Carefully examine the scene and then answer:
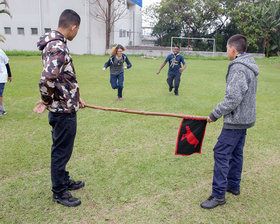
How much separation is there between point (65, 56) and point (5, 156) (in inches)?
109

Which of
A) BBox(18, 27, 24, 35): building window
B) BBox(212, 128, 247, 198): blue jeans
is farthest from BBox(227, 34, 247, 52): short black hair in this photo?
BBox(18, 27, 24, 35): building window

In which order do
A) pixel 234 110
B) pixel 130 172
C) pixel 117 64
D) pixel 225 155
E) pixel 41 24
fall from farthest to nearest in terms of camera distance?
pixel 41 24
pixel 117 64
pixel 130 172
pixel 225 155
pixel 234 110

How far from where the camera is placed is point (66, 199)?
341cm

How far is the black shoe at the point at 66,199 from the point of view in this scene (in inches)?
133

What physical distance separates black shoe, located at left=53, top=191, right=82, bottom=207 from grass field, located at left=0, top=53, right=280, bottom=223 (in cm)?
6

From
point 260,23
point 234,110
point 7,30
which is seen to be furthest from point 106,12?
point 234,110

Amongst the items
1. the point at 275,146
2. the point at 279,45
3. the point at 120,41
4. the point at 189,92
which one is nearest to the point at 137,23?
the point at 120,41

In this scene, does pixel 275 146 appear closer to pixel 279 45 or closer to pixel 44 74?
pixel 44 74

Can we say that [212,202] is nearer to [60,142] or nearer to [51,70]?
[60,142]

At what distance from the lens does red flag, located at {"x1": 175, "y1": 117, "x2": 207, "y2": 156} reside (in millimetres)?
3635

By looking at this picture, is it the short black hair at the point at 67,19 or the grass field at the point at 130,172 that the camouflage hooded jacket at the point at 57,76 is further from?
the grass field at the point at 130,172

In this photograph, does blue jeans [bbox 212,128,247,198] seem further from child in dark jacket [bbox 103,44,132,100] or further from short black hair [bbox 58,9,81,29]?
child in dark jacket [bbox 103,44,132,100]

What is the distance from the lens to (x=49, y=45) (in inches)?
114

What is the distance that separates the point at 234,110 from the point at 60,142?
2153 millimetres
